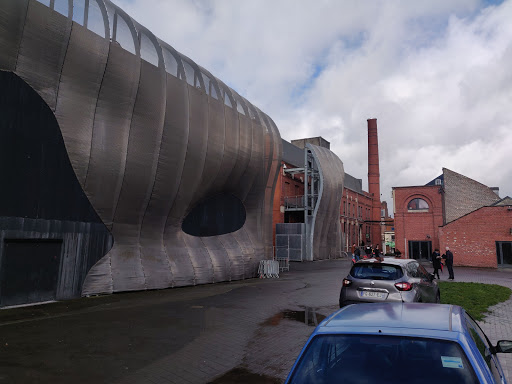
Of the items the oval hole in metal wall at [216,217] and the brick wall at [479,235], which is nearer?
the oval hole in metal wall at [216,217]

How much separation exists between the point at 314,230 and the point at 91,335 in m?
28.9

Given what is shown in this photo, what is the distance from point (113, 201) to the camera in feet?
41.2

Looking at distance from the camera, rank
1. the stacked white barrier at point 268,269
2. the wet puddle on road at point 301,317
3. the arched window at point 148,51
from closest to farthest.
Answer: the wet puddle on road at point 301,317, the arched window at point 148,51, the stacked white barrier at point 268,269

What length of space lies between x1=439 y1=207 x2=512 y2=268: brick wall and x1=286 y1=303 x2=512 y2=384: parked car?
31.3 meters

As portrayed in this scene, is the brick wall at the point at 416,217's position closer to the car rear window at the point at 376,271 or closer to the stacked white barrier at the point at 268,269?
the stacked white barrier at the point at 268,269

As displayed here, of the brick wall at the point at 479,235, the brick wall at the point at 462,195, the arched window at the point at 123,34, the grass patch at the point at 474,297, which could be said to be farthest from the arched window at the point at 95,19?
the brick wall at the point at 462,195

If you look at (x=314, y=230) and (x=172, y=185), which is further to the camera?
(x=314, y=230)

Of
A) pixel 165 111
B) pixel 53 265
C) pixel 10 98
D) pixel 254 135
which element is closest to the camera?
pixel 10 98

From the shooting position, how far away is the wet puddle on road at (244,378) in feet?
15.7

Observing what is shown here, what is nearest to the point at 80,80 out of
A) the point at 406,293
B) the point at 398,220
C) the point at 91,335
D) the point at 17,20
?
the point at 17,20

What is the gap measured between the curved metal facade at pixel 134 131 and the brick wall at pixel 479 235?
2108 centimetres

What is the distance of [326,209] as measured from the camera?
118 ft

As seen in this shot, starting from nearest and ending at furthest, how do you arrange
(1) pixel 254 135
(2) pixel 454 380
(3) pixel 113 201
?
1. (2) pixel 454 380
2. (3) pixel 113 201
3. (1) pixel 254 135

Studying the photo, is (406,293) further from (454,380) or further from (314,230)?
(314,230)
